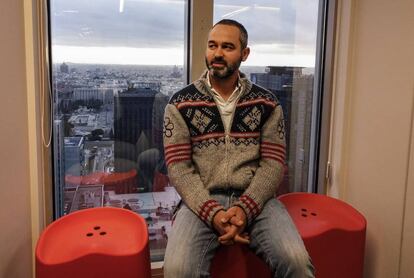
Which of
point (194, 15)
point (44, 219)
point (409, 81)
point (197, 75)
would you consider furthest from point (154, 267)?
point (409, 81)

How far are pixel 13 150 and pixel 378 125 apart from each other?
1.61 metres

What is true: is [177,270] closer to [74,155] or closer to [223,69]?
[223,69]

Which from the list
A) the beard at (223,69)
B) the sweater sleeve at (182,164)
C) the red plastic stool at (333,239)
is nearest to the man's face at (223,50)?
the beard at (223,69)

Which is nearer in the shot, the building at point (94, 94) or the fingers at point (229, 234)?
the fingers at point (229, 234)

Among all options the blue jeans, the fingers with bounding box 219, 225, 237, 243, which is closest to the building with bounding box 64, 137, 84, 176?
the blue jeans

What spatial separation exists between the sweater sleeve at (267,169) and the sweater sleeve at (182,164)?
0.12 meters

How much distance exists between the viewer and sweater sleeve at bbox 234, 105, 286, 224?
1.46 metres

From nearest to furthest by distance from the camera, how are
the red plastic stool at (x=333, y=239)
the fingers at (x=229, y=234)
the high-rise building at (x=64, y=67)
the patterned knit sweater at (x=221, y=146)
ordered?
1. the fingers at (x=229, y=234)
2. the patterned knit sweater at (x=221, y=146)
3. the red plastic stool at (x=333, y=239)
4. the high-rise building at (x=64, y=67)

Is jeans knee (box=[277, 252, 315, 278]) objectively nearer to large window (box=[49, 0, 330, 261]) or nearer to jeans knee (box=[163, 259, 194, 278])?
jeans knee (box=[163, 259, 194, 278])

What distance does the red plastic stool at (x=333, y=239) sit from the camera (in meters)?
1.61

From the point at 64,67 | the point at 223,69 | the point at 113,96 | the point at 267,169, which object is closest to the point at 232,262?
the point at 267,169

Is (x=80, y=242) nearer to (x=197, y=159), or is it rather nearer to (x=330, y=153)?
(x=197, y=159)

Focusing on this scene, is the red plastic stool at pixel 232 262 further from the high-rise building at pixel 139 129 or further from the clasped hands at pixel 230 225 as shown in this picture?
the high-rise building at pixel 139 129

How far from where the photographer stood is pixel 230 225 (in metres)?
1.39
